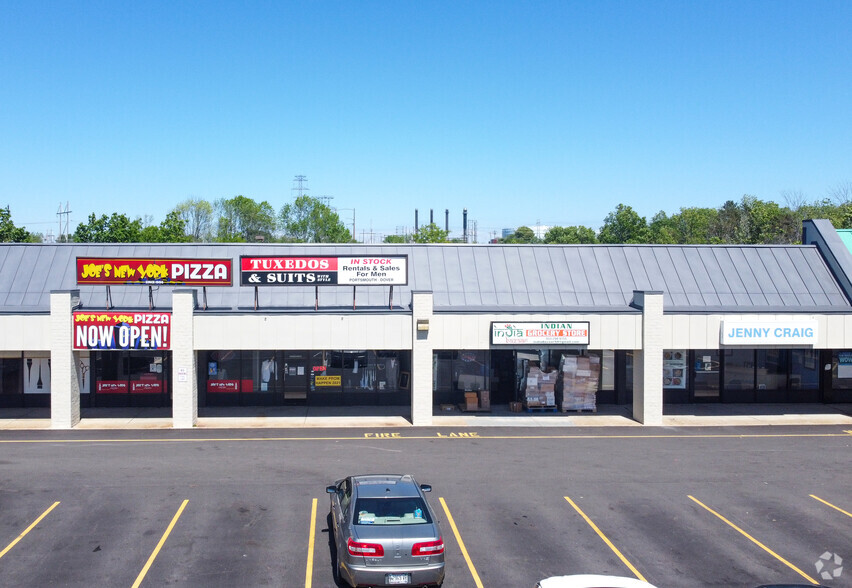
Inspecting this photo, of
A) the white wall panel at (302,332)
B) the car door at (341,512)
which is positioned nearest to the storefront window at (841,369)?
the white wall panel at (302,332)

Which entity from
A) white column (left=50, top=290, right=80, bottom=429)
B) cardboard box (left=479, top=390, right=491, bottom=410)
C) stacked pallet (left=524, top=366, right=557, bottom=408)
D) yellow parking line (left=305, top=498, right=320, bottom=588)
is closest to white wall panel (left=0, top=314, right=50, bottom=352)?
white column (left=50, top=290, right=80, bottom=429)

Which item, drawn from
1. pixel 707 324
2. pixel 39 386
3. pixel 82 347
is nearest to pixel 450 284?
pixel 707 324

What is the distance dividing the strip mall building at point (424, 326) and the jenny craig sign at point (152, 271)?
0.24 feet

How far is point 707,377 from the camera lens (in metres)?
30.2

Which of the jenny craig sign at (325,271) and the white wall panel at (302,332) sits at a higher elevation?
the jenny craig sign at (325,271)

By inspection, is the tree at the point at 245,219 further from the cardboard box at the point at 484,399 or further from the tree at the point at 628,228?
the cardboard box at the point at 484,399

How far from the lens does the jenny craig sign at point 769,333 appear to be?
26125 mm

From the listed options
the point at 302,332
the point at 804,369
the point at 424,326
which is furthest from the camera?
the point at 804,369

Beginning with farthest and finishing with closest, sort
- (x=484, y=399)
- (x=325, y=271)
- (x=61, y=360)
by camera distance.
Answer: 1. (x=484, y=399)
2. (x=325, y=271)
3. (x=61, y=360)

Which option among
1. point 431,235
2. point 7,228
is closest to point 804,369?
point 7,228

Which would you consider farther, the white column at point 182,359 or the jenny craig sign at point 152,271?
the jenny craig sign at point 152,271

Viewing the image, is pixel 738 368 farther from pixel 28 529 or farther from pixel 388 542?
pixel 28 529

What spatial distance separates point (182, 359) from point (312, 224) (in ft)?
311

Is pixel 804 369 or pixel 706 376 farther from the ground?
pixel 804 369
